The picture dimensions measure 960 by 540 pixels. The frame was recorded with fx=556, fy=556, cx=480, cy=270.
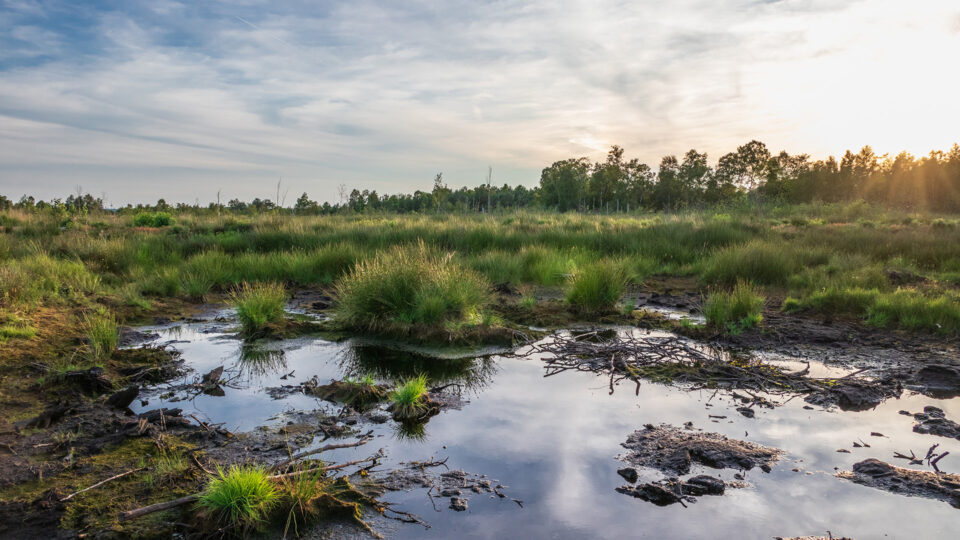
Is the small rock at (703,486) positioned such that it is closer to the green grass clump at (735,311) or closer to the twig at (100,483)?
the twig at (100,483)

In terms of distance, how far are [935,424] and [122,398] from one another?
7.26 metres

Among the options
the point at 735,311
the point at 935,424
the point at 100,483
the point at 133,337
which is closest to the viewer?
the point at 100,483

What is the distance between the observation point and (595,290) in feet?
31.8

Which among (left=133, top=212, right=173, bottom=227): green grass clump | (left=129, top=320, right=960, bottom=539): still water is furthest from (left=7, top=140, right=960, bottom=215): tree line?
(left=129, top=320, right=960, bottom=539): still water

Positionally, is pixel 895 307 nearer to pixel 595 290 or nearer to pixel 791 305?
pixel 791 305

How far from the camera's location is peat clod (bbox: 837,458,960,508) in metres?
3.71

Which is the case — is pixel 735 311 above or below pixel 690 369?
above

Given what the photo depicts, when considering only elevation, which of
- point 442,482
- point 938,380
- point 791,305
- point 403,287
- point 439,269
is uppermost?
point 439,269

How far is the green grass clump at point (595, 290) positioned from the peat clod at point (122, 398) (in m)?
6.82

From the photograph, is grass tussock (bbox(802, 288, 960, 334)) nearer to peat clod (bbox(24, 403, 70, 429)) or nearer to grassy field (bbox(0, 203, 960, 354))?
grassy field (bbox(0, 203, 960, 354))

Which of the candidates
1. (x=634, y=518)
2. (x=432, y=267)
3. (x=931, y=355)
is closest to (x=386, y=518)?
(x=634, y=518)

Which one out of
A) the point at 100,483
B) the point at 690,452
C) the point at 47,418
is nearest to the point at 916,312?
the point at 690,452

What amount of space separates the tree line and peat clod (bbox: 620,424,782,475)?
37.9 m

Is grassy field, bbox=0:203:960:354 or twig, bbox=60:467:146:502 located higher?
grassy field, bbox=0:203:960:354
